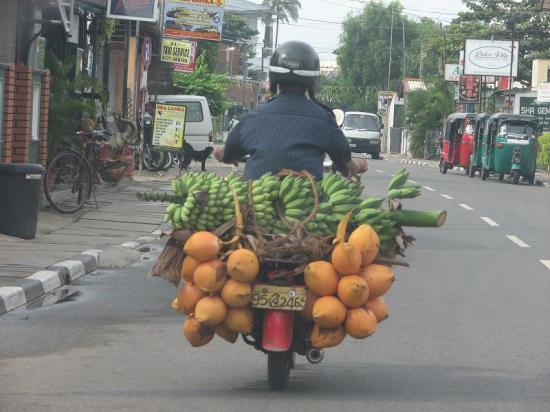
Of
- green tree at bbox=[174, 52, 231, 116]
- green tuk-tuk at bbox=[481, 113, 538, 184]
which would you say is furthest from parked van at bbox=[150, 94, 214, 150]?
green tree at bbox=[174, 52, 231, 116]

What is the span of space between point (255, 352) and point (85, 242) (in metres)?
6.53

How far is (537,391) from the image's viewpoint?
275 inches

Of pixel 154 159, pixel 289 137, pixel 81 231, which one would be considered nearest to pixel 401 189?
pixel 289 137

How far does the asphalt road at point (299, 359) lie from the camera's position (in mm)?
6590

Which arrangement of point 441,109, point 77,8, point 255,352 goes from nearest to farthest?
point 255,352 < point 77,8 < point 441,109

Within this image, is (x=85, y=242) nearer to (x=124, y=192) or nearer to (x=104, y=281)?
(x=104, y=281)

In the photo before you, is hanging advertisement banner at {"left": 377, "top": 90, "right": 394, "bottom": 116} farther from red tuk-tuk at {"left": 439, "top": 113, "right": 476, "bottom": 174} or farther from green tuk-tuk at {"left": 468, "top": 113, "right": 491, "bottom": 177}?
green tuk-tuk at {"left": 468, "top": 113, "right": 491, "bottom": 177}

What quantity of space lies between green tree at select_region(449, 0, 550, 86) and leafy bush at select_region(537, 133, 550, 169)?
69.7ft

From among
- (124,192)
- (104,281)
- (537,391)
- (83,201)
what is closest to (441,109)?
(124,192)

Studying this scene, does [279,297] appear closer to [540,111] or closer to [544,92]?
[544,92]

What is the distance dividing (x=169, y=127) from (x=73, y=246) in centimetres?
1436

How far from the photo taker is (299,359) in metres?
7.96

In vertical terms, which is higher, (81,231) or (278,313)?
(278,313)

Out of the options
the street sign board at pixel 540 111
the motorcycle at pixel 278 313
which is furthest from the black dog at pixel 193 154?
the motorcycle at pixel 278 313
